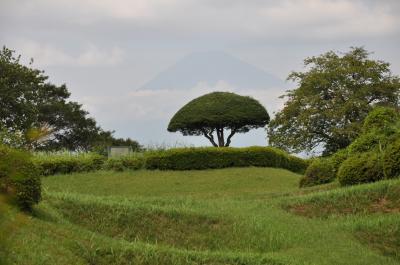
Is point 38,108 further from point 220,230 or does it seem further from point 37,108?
point 220,230

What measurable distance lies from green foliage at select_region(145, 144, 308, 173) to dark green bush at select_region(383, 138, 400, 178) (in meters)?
9.32

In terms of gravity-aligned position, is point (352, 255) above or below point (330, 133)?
below

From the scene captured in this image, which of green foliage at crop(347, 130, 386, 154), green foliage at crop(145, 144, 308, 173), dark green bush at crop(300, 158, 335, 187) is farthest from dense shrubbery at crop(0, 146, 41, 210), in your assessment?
green foliage at crop(145, 144, 308, 173)

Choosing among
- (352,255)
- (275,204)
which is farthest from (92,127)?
(352,255)

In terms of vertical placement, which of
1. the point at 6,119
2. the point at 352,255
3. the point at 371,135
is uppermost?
the point at 6,119

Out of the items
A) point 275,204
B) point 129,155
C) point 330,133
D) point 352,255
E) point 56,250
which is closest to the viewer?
point 56,250

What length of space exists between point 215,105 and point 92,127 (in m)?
18.2

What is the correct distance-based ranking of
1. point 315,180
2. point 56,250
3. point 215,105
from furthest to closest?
point 215,105 → point 315,180 → point 56,250

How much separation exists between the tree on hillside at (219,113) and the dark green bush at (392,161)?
1935cm

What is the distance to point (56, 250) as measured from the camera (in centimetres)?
801

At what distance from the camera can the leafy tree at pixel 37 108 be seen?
38250 mm

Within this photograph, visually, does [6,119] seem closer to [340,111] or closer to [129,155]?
[129,155]

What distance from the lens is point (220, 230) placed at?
11.1m

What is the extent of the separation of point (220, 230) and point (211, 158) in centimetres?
1246
